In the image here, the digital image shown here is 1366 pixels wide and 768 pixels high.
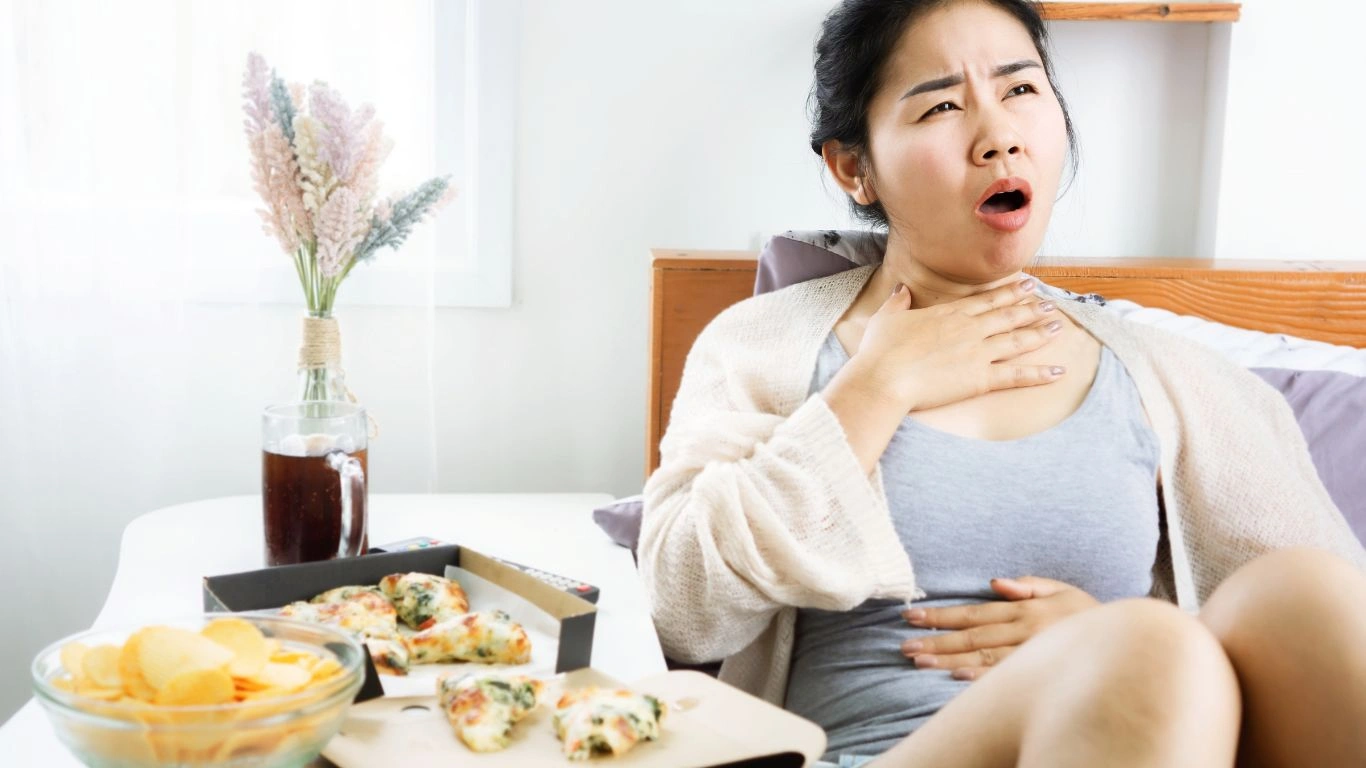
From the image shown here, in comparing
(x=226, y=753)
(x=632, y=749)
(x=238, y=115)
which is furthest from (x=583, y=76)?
(x=226, y=753)

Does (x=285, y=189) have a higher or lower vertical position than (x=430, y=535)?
higher

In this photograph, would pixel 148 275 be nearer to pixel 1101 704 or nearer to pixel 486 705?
pixel 486 705

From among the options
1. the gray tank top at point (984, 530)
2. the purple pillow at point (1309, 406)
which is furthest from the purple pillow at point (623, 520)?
the gray tank top at point (984, 530)

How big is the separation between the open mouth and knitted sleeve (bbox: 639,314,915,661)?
270 millimetres

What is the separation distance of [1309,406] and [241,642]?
1.19 meters

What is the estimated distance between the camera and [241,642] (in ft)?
2.20

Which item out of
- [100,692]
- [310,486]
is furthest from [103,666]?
[310,486]

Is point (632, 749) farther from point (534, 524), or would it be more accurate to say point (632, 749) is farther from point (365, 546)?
point (534, 524)

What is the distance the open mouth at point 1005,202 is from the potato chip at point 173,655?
0.87 m

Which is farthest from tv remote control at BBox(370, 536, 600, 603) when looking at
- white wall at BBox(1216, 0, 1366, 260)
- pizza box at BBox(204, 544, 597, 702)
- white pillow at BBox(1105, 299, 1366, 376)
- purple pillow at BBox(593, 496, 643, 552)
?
white wall at BBox(1216, 0, 1366, 260)

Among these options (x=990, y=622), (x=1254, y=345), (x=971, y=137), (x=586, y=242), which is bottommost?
(x=990, y=622)

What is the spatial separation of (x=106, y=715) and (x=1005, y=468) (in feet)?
2.74

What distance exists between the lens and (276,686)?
25.0 inches

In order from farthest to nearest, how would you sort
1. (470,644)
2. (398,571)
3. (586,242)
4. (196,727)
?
(586,242)
(398,571)
(470,644)
(196,727)
